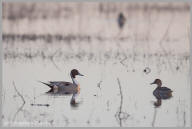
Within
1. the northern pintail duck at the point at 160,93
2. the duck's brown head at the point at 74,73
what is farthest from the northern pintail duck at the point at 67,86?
the northern pintail duck at the point at 160,93

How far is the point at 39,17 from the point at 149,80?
4.65 feet

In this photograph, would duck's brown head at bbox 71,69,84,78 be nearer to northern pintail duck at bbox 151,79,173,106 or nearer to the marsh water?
the marsh water

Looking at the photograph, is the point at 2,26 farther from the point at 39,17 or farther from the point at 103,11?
the point at 103,11

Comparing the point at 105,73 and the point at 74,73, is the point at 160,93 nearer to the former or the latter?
the point at 105,73

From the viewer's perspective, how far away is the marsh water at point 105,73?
9750mm

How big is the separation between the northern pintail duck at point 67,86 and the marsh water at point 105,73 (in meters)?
0.05

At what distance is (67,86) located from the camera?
32.2 ft

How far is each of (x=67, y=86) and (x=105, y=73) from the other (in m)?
0.44

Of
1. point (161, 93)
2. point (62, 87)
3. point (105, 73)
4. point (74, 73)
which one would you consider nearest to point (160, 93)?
point (161, 93)

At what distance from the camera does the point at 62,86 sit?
9844 mm

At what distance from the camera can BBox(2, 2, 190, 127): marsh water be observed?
A: 9.75m

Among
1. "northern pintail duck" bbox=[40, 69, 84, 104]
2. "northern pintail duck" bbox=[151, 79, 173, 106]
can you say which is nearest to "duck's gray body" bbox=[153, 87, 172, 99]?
"northern pintail duck" bbox=[151, 79, 173, 106]

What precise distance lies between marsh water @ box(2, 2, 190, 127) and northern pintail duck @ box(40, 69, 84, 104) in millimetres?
51

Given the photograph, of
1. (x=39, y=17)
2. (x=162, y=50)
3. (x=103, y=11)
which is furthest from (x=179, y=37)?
(x=39, y=17)
